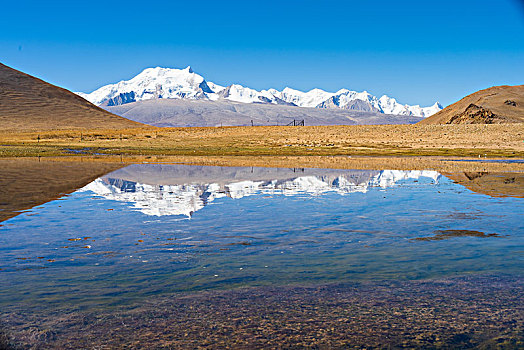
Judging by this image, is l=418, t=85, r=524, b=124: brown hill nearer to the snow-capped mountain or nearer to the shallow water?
the snow-capped mountain

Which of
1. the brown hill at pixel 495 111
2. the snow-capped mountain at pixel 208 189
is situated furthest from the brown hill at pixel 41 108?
the snow-capped mountain at pixel 208 189

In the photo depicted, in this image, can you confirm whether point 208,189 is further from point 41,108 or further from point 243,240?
point 41,108

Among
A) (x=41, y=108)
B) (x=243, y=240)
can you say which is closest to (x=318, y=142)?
(x=243, y=240)

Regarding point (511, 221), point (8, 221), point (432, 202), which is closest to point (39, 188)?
point (8, 221)

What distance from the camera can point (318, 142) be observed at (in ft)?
222

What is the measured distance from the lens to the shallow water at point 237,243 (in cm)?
838

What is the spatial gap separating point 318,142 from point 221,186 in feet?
152

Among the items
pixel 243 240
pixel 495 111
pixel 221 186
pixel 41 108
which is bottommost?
pixel 243 240

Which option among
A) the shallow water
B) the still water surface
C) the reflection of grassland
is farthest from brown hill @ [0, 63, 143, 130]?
the shallow water

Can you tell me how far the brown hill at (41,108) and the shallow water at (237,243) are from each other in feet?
412

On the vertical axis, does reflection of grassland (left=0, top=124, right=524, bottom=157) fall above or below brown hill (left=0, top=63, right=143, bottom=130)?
below

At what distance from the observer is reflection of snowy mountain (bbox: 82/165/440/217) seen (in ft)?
57.8

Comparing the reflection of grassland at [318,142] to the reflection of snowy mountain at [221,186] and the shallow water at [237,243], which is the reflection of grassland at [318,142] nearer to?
the reflection of snowy mountain at [221,186]

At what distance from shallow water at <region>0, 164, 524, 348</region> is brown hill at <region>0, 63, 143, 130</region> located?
125614 millimetres
